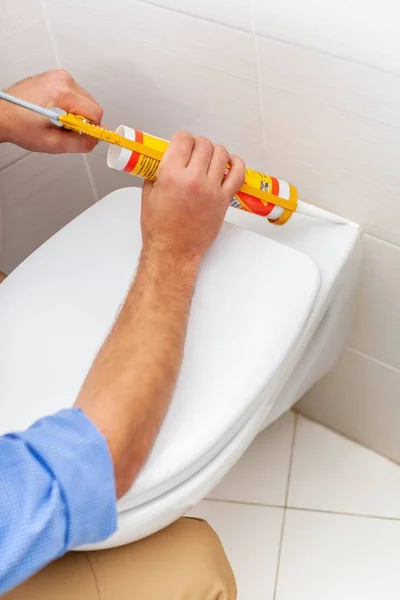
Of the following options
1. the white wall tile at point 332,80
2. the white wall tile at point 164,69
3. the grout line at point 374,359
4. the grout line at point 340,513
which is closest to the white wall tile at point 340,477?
the grout line at point 340,513

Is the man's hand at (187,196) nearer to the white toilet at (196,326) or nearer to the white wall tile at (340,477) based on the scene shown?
the white toilet at (196,326)

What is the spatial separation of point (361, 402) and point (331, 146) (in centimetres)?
44

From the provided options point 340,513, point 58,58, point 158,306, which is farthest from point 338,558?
point 58,58

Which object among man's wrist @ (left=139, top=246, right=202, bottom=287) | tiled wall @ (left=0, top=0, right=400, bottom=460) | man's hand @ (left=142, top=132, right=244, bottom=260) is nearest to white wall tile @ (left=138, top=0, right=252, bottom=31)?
tiled wall @ (left=0, top=0, right=400, bottom=460)

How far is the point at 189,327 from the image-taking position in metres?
0.69

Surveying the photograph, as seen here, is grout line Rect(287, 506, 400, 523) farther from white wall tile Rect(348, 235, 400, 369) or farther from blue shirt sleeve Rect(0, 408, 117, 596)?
blue shirt sleeve Rect(0, 408, 117, 596)

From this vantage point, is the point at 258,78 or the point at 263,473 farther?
the point at 263,473

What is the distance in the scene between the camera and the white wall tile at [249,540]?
0.99 metres

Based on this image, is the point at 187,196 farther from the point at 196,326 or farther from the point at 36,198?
the point at 36,198

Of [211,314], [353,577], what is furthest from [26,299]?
[353,577]

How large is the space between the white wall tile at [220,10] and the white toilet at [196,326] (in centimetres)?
21

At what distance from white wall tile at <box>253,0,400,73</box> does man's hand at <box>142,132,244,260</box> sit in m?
0.13

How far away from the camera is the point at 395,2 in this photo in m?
0.57

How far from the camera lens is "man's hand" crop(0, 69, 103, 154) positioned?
74 centimetres
